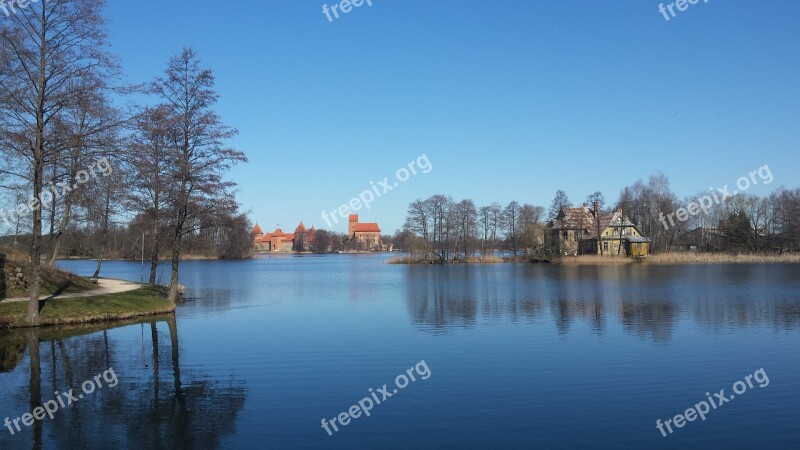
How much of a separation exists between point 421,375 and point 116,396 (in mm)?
7037

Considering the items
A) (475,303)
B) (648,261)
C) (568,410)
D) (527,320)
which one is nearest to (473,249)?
(648,261)

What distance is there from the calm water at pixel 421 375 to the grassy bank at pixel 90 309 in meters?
1.31

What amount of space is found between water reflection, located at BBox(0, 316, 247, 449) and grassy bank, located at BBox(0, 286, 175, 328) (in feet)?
6.33

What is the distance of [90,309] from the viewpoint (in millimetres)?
24328

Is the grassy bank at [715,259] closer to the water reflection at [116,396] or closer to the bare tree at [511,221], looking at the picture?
the bare tree at [511,221]

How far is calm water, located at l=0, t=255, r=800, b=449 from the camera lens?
1026cm

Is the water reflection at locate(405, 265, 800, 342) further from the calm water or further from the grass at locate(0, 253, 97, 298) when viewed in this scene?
the grass at locate(0, 253, 97, 298)

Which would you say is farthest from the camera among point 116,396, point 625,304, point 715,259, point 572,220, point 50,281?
point 572,220

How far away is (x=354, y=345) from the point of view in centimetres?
1936

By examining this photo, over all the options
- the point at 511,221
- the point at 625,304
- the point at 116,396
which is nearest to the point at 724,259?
the point at 511,221

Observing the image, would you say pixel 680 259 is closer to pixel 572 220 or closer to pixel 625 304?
pixel 572 220

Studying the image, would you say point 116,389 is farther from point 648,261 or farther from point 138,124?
point 648,261

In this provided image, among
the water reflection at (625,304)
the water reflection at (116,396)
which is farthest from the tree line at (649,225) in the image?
the water reflection at (116,396)

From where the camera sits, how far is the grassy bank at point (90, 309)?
21.6 metres
